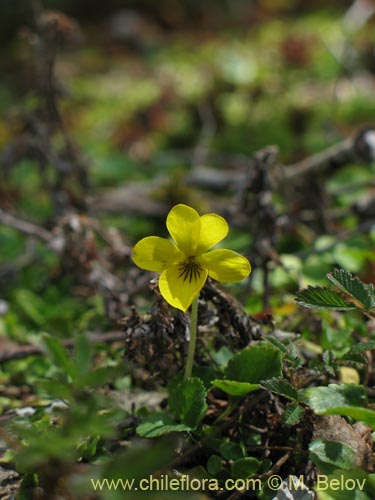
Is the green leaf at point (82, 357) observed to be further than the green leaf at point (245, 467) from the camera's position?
No

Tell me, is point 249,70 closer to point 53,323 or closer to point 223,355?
point 53,323

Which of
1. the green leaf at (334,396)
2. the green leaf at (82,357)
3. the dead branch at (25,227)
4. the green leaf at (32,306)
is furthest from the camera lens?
the dead branch at (25,227)

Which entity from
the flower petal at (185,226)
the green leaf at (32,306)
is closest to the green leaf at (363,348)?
the flower petal at (185,226)

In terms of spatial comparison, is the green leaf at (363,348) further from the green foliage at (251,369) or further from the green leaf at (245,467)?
the green leaf at (245,467)

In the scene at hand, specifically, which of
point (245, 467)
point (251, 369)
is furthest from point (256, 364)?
point (245, 467)

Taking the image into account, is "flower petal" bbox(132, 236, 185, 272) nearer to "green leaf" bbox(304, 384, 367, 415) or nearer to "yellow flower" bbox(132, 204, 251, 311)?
"yellow flower" bbox(132, 204, 251, 311)

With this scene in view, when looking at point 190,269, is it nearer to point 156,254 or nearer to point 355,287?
point 156,254
